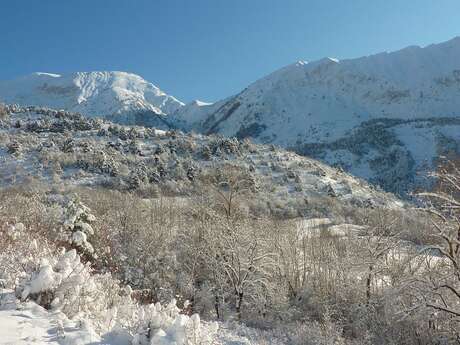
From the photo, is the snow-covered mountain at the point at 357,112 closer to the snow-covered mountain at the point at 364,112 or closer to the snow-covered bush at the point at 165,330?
the snow-covered mountain at the point at 364,112

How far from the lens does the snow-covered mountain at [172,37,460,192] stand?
10044cm

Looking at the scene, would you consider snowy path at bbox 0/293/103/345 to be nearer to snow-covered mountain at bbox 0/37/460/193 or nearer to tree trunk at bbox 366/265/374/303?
tree trunk at bbox 366/265/374/303

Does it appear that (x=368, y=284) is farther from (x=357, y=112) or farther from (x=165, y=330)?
(x=357, y=112)

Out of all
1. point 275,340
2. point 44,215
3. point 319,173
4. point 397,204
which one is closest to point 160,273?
point 44,215

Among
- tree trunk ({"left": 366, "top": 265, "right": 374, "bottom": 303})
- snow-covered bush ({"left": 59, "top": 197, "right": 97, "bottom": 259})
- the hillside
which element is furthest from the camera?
the hillside

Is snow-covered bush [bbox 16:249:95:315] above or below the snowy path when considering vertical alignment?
above

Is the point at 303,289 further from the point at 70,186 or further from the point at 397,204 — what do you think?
the point at 397,204

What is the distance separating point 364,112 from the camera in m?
133

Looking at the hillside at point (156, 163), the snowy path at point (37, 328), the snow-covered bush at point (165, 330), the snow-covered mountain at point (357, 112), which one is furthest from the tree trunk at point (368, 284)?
the snow-covered mountain at point (357, 112)

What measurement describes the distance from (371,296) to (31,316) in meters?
18.5

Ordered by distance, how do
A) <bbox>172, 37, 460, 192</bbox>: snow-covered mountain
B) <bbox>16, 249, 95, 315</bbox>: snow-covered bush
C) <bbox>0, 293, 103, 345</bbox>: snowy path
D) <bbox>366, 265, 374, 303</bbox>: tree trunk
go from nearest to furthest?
<bbox>0, 293, 103, 345</bbox>: snowy path, <bbox>16, 249, 95, 315</bbox>: snow-covered bush, <bbox>366, 265, 374, 303</bbox>: tree trunk, <bbox>172, 37, 460, 192</bbox>: snow-covered mountain

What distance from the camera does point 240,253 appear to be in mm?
22594

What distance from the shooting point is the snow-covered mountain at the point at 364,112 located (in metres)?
100

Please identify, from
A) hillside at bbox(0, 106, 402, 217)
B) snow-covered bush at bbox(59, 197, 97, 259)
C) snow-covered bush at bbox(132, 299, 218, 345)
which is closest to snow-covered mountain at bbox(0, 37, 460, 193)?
hillside at bbox(0, 106, 402, 217)
